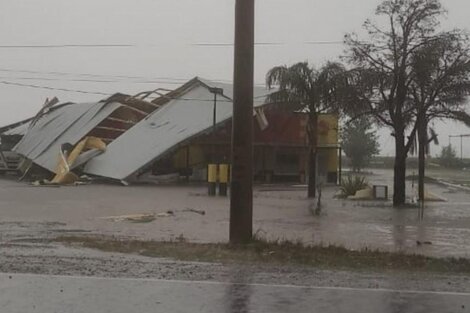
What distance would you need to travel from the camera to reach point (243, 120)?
12.8m

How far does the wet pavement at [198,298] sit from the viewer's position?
24.1ft

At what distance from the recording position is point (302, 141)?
5100 cm

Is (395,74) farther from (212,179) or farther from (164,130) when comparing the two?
(164,130)

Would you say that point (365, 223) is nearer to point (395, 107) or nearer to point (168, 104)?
point (395, 107)

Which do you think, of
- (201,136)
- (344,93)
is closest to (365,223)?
(344,93)

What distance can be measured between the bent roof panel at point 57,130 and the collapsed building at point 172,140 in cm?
12

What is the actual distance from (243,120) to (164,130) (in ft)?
121

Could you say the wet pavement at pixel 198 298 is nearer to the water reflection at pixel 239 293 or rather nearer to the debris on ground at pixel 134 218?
the water reflection at pixel 239 293

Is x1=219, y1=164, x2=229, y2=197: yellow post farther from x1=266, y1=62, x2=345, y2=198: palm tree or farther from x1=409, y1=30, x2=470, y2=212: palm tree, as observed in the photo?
x1=409, y1=30, x2=470, y2=212: palm tree

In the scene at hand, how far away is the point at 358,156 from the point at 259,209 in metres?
60.3

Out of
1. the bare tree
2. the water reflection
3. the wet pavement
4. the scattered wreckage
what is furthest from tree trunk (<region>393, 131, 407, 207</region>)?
the scattered wreckage

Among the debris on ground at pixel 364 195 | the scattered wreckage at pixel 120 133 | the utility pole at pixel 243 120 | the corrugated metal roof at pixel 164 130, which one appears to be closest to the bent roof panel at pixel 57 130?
the scattered wreckage at pixel 120 133

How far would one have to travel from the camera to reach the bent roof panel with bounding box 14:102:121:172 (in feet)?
172

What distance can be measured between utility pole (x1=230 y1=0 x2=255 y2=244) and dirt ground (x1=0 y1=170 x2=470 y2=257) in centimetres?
170
